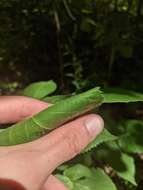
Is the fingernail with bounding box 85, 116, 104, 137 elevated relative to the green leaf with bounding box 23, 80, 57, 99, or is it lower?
elevated

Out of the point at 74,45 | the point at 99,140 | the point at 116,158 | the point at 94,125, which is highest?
the point at 94,125

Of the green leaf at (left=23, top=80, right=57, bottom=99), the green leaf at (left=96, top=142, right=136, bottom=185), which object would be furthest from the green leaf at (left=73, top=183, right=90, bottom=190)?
the green leaf at (left=23, top=80, right=57, bottom=99)

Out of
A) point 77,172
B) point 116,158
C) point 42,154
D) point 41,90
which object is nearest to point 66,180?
point 77,172

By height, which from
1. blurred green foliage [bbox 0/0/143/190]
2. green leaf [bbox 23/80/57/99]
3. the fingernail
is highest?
the fingernail

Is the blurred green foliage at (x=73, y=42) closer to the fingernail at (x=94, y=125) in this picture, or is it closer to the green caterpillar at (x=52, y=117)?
the fingernail at (x=94, y=125)

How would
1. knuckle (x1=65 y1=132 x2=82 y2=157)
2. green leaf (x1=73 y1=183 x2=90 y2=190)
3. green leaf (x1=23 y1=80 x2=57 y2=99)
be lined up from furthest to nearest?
1. green leaf (x1=23 y1=80 x2=57 y2=99)
2. green leaf (x1=73 y1=183 x2=90 y2=190)
3. knuckle (x1=65 y1=132 x2=82 y2=157)

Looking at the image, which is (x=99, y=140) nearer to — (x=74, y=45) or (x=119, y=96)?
(x=119, y=96)

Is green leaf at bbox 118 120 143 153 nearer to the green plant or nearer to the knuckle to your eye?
the green plant

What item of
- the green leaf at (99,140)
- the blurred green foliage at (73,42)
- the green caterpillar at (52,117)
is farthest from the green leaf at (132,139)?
the blurred green foliage at (73,42)
